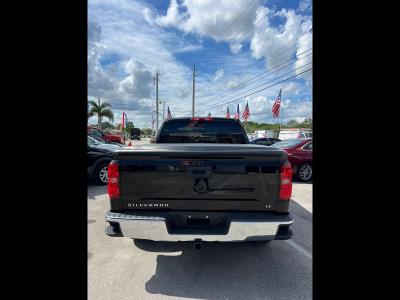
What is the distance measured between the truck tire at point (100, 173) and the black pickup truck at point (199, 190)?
4.93 metres

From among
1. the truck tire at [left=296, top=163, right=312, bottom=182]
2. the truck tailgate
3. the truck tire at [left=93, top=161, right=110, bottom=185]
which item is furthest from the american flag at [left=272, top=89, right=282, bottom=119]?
the truck tailgate

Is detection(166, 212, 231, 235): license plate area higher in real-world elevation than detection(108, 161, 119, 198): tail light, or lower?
lower

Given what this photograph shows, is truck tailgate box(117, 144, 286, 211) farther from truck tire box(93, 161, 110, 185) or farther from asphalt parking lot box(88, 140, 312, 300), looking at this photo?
truck tire box(93, 161, 110, 185)

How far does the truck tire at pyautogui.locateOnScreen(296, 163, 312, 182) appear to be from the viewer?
810cm

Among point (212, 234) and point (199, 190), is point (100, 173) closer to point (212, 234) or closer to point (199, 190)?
point (199, 190)

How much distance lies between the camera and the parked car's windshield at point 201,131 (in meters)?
4.46

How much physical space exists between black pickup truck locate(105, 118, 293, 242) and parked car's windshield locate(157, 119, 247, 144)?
198cm

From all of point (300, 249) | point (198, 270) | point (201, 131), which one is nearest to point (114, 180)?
point (198, 270)

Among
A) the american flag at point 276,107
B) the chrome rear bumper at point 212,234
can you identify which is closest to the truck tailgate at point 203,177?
the chrome rear bumper at point 212,234

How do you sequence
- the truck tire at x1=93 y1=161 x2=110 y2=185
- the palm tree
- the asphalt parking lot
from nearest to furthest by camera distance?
the asphalt parking lot, the truck tire at x1=93 y1=161 x2=110 y2=185, the palm tree
